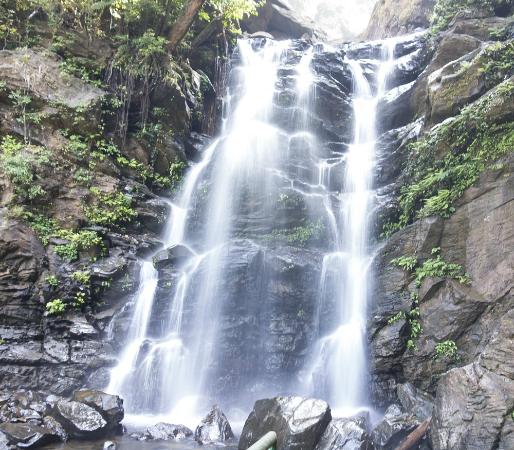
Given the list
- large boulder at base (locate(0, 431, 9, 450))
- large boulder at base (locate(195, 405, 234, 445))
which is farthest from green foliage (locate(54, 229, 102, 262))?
large boulder at base (locate(195, 405, 234, 445))

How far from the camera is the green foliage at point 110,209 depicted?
12398 mm

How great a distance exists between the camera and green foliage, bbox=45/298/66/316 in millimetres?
10242

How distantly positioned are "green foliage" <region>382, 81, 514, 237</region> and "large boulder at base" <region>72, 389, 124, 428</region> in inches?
336

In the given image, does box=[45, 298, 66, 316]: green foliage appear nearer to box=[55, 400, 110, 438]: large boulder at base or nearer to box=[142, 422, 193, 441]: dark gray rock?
box=[55, 400, 110, 438]: large boulder at base

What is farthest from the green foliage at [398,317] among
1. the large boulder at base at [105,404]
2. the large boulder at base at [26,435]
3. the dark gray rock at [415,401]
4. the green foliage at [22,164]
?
the green foliage at [22,164]

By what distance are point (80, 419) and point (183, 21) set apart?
500 inches

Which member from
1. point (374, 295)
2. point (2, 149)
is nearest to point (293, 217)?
point (374, 295)

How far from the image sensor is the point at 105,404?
820 centimetres

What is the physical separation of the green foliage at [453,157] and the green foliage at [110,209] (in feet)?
26.5

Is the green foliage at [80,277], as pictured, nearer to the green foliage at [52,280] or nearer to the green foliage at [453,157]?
the green foliage at [52,280]

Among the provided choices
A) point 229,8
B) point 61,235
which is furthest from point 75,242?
point 229,8

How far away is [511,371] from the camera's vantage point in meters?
6.94

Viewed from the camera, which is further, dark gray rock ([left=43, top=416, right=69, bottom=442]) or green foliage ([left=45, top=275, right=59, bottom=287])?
green foliage ([left=45, top=275, right=59, bottom=287])

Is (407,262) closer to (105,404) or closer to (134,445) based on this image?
(134,445)
